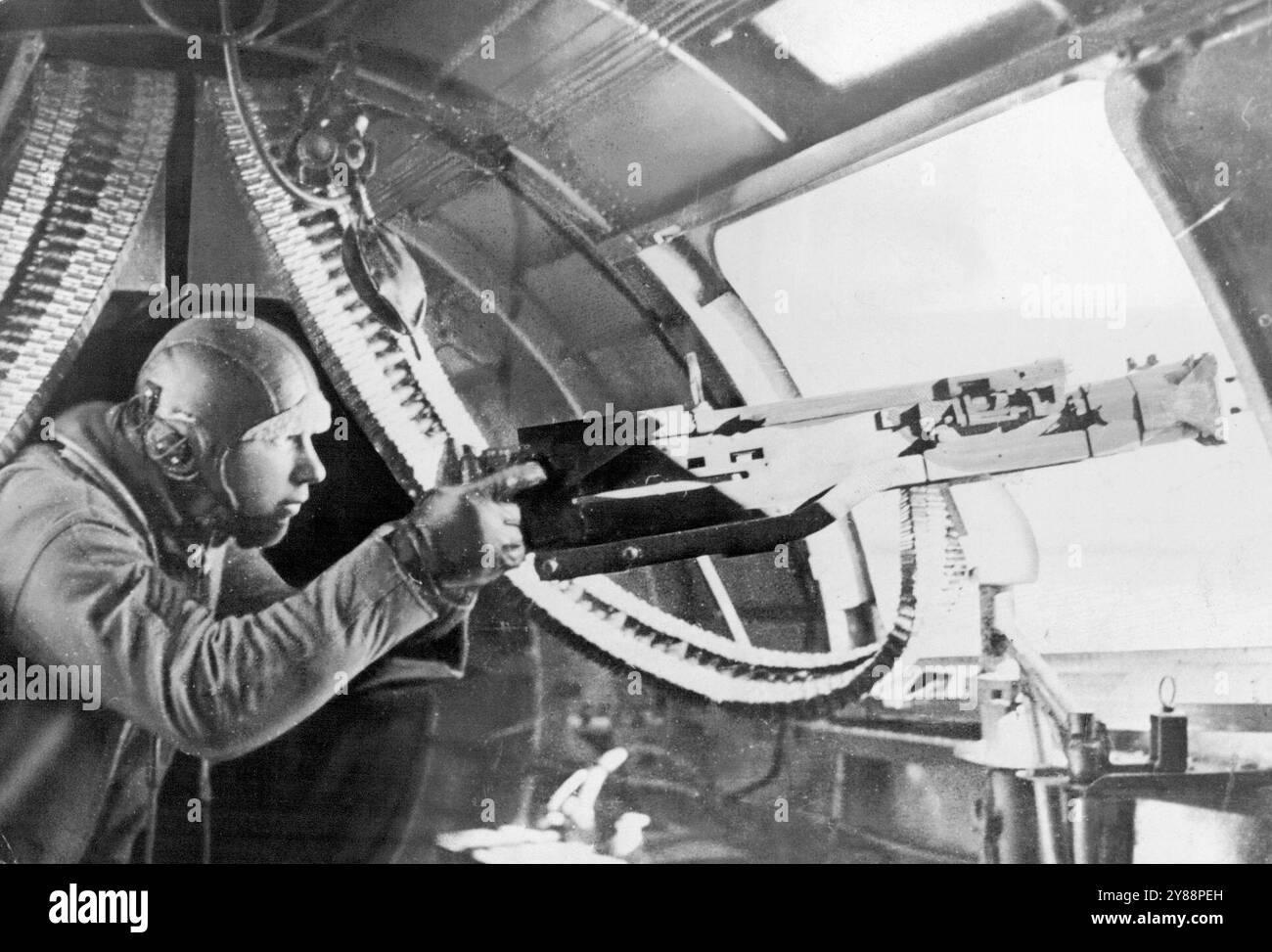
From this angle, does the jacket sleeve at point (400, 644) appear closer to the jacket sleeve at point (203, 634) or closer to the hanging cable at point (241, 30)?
the jacket sleeve at point (203, 634)

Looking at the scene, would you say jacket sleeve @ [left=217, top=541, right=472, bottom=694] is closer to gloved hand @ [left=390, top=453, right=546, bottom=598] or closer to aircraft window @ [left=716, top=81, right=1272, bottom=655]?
gloved hand @ [left=390, top=453, right=546, bottom=598]

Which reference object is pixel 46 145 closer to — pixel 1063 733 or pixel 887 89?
pixel 887 89

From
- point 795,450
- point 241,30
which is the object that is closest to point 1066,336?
point 795,450

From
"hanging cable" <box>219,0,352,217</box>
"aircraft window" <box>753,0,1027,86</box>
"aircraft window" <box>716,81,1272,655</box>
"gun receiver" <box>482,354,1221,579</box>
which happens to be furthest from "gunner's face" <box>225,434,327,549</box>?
"aircraft window" <box>753,0,1027,86</box>

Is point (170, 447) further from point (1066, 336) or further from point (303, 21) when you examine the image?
point (1066, 336)

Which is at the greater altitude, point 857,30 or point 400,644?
point 857,30

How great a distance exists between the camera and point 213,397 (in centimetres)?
254

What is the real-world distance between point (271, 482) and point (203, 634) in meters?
0.33

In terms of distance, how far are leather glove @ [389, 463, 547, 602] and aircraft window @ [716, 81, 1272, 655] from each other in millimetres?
676

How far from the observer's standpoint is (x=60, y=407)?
2520 millimetres

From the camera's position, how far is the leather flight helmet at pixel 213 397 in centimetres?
253

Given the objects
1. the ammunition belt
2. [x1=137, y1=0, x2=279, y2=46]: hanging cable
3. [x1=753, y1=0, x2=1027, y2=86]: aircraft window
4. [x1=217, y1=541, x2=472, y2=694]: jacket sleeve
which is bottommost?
[x1=217, y1=541, x2=472, y2=694]: jacket sleeve

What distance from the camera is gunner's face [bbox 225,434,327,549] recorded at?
8.36ft

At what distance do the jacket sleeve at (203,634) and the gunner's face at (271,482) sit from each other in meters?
0.15
